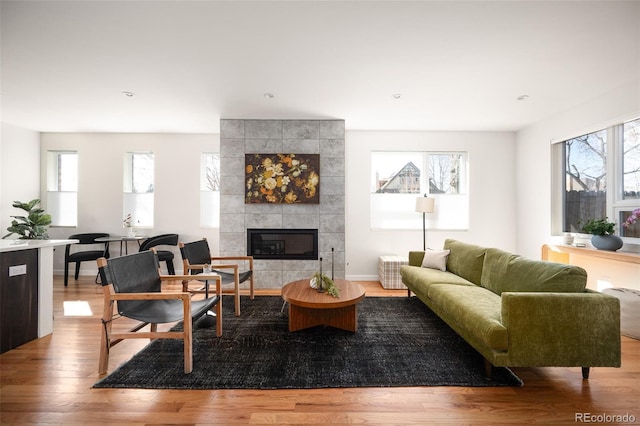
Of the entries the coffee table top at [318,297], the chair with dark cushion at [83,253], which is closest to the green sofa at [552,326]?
the coffee table top at [318,297]

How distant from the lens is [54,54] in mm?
2648

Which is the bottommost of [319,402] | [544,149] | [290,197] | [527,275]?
[319,402]

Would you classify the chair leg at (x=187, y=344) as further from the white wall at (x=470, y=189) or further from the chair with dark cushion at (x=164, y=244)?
the white wall at (x=470, y=189)

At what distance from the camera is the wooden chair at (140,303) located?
2.10 m

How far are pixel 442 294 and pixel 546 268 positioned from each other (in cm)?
89

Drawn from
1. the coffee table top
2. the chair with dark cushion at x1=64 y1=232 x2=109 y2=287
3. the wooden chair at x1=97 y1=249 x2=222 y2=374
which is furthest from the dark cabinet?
the coffee table top

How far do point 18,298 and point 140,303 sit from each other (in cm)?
126

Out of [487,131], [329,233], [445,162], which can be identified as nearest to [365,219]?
[329,233]

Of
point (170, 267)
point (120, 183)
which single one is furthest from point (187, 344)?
point (120, 183)

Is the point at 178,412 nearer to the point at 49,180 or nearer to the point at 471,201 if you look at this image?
the point at 471,201

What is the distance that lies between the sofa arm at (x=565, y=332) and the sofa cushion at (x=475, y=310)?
0.10m

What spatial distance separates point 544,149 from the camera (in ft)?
14.7

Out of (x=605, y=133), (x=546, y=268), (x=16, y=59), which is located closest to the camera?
(x=546, y=268)

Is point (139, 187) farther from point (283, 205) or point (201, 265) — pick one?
point (201, 265)
